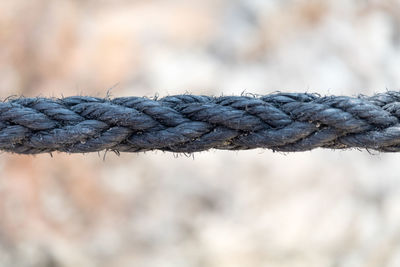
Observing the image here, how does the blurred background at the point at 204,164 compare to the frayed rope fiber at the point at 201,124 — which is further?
the blurred background at the point at 204,164

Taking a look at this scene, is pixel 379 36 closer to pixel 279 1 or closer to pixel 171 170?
pixel 279 1

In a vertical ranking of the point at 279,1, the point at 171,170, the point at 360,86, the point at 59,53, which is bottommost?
the point at 171,170

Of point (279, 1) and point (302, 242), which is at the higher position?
point (279, 1)

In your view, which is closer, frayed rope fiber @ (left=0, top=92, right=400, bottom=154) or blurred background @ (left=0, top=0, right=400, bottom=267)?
frayed rope fiber @ (left=0, top=92, right=400, bottom=154)

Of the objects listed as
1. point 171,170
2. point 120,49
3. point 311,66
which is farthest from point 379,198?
point 120,49

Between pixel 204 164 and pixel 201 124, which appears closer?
pixel 201 124
